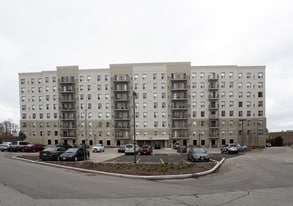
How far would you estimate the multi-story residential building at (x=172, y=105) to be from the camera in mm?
70000

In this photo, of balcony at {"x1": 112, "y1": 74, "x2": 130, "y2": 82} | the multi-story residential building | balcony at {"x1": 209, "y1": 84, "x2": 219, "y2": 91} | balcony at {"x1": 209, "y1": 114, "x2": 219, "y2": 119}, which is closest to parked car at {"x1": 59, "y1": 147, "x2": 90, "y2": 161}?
the multi-story residential building

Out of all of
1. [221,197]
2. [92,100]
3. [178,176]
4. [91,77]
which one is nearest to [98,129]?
[92,100]

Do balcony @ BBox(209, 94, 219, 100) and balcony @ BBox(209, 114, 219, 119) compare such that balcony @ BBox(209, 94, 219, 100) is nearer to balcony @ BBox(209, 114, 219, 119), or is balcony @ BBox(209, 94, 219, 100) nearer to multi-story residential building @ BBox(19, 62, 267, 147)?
multi-story residential building @ BBox(19, 62, 267, 147)

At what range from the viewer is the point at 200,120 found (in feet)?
231

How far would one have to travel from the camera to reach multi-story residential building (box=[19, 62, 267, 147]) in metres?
70.0

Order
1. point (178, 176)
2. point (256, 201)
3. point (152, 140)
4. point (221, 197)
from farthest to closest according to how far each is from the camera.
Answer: point (152, 140)
point (178, 176)
point (221, 197)
point (256, 201)

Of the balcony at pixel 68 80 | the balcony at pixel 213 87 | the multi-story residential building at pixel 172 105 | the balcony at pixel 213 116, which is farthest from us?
the balcony at pixel 68 80

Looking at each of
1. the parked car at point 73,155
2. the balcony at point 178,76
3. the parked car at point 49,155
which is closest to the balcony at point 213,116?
the balcony at point 178,76

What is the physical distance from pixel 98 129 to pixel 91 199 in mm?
65497

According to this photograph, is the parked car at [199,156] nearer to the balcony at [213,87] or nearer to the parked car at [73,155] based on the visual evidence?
the parked car at [73,155]

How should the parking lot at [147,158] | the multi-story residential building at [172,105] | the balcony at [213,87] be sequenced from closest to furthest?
the parking lot at [147,158] → the multi-story residential building at [172,105] → the balcony at [213,87]

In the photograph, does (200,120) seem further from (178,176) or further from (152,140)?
(178,176)

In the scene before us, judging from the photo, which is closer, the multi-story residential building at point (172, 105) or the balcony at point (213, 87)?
the multi-story residential building at point (172, 105)

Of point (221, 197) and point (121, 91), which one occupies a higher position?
point (121, 91)
